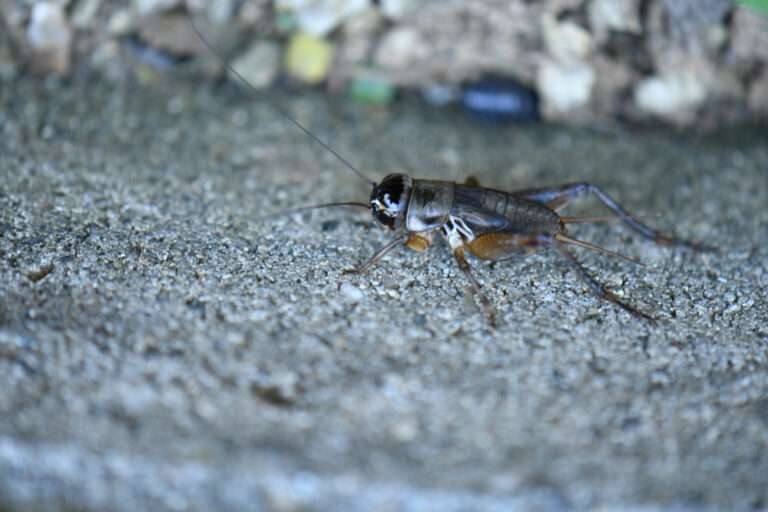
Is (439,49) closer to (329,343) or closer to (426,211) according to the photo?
(426,211)

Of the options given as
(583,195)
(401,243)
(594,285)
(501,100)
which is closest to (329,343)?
(401,243)

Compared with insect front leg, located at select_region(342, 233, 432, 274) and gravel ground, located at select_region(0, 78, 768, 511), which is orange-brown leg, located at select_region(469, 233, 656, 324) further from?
insect front leg, located at select_region(342, 233, 432, 274)

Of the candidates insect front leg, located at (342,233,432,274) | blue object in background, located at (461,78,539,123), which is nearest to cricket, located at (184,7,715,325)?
insect front leg, located at (342,233,432,274)

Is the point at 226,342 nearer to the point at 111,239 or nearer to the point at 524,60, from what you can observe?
the point at 111,239

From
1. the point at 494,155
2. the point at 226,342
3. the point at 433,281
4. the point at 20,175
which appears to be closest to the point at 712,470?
the point at 433,281

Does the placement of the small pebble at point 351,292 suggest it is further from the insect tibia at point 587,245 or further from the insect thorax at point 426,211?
the insect tibia at point 587,245
